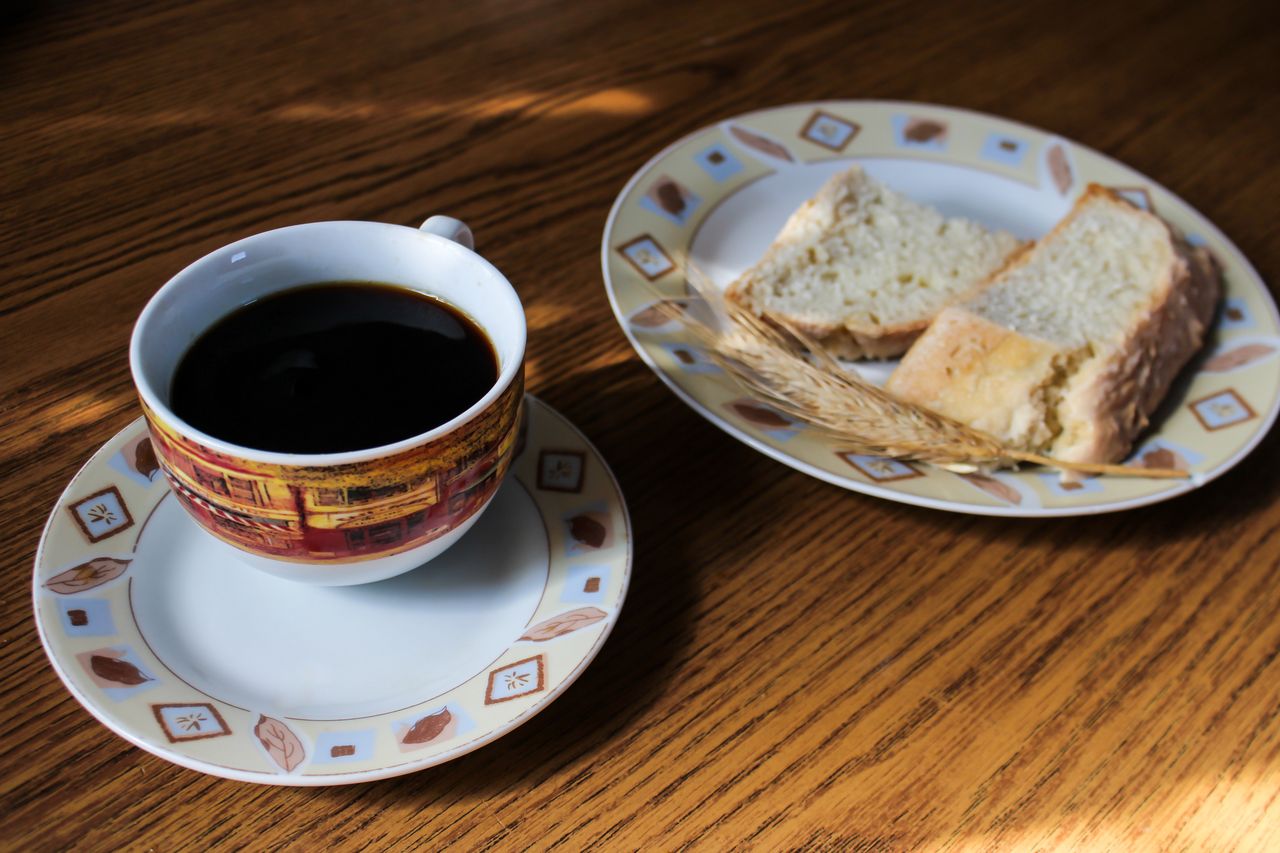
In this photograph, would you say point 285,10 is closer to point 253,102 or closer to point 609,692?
point 253,102

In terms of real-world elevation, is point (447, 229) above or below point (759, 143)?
above

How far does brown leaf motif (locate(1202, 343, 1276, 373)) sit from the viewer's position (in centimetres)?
110

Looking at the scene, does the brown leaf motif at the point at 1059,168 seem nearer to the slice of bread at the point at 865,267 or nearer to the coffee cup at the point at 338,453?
the slice of bread at the point at 865,267

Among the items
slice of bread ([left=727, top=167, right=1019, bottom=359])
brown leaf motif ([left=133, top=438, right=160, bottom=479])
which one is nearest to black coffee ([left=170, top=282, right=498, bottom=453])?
brown leaf motif ([left=133, top=438, right=160, bottom=479])

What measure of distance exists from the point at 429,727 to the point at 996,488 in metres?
0.52

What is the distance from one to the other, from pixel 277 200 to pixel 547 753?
734mm

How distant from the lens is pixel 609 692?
809 mm

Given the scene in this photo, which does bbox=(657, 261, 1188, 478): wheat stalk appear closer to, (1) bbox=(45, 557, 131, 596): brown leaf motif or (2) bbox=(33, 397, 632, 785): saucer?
(2) bbox=(33, 397, 632, 785): saucer

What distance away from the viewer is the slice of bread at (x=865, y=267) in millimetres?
1123

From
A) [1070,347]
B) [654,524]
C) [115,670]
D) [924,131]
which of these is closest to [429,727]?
[115,670]

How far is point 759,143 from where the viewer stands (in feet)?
4.31

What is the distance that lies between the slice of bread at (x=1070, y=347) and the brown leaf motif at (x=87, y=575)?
2.23ft

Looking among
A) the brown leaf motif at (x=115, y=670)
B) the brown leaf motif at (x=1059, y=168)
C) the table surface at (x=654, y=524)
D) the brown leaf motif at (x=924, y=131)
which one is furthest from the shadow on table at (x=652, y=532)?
the brown leaf motif at (x=924, y=131)

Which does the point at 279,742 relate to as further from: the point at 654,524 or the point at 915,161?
the point at 915,161
